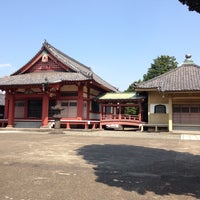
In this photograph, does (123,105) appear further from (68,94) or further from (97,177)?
(97,177)

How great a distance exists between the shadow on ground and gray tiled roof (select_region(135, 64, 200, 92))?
13414 millimetres

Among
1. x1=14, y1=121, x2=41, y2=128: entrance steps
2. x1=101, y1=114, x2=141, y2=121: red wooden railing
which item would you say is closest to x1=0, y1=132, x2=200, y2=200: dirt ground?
x1=101, y1=114, x2=141, y2=121: red wooden railing

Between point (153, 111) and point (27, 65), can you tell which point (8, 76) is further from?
point (153, 111)

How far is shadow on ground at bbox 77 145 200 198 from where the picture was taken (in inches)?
194

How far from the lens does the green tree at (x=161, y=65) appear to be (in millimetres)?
48178

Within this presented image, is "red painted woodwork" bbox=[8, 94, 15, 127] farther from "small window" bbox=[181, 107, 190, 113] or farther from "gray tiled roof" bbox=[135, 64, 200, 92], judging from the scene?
"small window" bbox=[181, 107, 190, 113]

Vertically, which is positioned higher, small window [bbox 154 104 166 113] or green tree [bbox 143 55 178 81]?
green tree [bbox 143 55 178 81]

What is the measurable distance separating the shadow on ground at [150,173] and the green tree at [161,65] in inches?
1632

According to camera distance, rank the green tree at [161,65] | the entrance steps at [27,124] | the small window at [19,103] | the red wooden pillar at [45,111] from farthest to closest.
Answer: the green tree at [161,65] < the small window at [19,103] < the entrance steps at [27,124] < the red wooden pillar at [45,111]

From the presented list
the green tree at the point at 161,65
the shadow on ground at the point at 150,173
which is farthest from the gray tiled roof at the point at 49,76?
the green tree at the point at 161,65

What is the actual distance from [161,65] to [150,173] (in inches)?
1762

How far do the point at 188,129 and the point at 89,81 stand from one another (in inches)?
403

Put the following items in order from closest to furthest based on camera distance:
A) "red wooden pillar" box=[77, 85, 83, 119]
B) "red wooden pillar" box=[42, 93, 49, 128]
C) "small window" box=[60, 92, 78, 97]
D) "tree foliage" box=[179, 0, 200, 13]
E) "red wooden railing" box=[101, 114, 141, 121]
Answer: "tree foliage" box=[179, 0, 200, 13] < "red wooden pillar" box=[42, 93, 49, 128] < "red wooden pillar" box=[77, 85, 83, 119] < "red wooden railing" box=[101, 114, 141, 121] < "small window" box=[60, 92, 78, 97]

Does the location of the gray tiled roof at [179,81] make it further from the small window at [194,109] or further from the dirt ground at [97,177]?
the dirt ground at [97,177]
